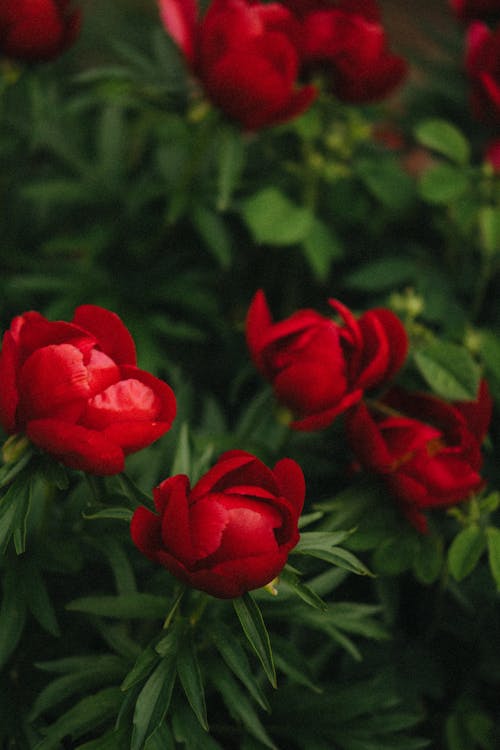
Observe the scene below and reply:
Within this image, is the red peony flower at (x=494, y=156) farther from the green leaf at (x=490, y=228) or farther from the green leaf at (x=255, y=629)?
the green leaf at (x=255, y=629)

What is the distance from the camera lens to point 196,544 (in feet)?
1.72

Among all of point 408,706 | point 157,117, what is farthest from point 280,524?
point 157,117

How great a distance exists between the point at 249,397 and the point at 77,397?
516 millimetres

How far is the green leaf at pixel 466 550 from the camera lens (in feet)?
2.27

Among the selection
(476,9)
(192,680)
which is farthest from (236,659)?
(476,9)

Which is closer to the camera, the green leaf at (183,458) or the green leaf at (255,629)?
the green leaf at (255,629)

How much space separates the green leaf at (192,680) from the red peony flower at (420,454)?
0.68 ft

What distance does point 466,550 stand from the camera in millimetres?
701

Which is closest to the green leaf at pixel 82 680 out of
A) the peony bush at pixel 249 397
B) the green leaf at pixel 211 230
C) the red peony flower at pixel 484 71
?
the peony bush at pixel 249 397

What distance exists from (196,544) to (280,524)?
6 centimetres

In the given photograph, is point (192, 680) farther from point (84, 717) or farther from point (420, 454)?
point (420, 454)

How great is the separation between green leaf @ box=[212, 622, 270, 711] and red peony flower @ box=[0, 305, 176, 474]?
158 mm

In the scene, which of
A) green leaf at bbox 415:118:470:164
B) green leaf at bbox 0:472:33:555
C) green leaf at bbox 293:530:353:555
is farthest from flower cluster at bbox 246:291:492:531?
green leaf at bbox 415:118:470:164

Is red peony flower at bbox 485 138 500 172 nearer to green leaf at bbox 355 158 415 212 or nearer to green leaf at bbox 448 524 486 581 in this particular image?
green leaf at bbox 355 158 415 212
